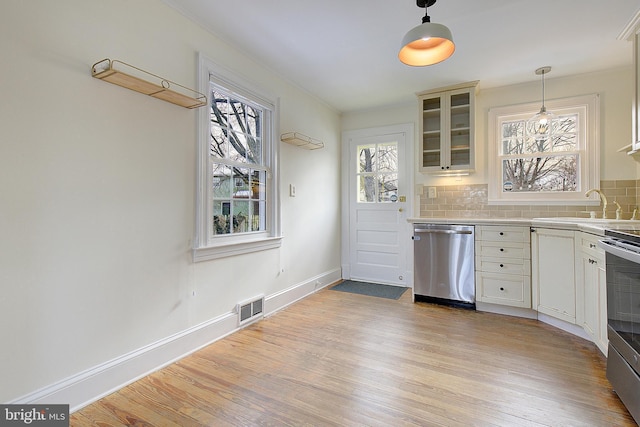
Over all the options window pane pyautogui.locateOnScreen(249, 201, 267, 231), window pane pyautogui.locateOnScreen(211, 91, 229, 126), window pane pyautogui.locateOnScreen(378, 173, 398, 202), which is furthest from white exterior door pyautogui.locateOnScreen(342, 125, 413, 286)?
window pane pyautogui.locateOnScreen(211, 91, 229, 126)

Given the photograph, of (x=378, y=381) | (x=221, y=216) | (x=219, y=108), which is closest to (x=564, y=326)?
(x=378, y=381)

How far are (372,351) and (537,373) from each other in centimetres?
108

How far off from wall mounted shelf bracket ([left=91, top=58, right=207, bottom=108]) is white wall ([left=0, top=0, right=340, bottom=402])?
0.06 meters

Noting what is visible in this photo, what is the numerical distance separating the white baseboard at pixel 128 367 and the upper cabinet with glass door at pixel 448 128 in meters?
2.96

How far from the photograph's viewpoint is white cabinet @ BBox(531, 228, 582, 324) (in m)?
2.57

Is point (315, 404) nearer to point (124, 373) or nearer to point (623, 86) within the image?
point (124, 373)

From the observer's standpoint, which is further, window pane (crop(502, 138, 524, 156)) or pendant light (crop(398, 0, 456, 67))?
window pane (crop(502, 138, 524, 156))

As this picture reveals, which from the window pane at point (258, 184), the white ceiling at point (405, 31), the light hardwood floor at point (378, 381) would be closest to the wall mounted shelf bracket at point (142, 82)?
the white ceiling at point (405, 31)

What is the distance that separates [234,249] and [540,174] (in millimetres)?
3520

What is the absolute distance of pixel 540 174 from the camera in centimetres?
349

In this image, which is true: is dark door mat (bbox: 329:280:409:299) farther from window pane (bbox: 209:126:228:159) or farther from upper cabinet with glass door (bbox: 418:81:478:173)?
window pane (bbox: 209:126:228:159)

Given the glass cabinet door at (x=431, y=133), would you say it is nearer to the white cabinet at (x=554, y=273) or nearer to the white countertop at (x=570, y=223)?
the white countertop at (x=570, y=223)

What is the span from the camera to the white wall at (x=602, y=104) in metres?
3.11

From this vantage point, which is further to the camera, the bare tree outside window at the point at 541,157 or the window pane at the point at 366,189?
the window pane at the point at 366,189
